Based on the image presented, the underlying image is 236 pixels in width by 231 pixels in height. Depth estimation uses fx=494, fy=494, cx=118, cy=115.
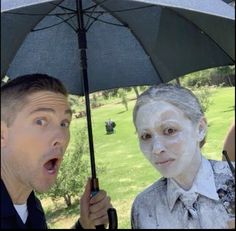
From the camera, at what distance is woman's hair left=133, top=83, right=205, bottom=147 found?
8.34 ft

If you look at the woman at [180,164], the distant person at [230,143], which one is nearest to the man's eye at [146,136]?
the woman at [180,164]

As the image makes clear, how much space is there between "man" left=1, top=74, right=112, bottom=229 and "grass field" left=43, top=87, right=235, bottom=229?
5.74 meters

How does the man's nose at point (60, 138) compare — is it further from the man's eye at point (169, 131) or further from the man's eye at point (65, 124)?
the man's eye at point (169, 131)

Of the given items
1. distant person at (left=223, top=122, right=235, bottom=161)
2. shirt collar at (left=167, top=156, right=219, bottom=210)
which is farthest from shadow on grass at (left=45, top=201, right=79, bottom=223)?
distant person at (left=223, top=122, right=235, bottom=161)

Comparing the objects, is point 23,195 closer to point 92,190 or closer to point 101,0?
point 92,190

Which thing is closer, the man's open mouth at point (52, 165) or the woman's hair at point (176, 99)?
the man's open mouth at point (52, 165)

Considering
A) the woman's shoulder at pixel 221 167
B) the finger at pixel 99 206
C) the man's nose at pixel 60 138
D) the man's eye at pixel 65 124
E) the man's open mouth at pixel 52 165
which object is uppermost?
the man's eye at pixel 65 124

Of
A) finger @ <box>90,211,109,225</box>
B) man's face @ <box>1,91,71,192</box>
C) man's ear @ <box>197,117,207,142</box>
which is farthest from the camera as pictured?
finger @ <box>90,211,109,225</box>

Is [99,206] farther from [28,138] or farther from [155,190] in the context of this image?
[28,138]

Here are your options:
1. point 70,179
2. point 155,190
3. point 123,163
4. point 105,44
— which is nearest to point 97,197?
point 155,190

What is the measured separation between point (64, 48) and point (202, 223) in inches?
74.2

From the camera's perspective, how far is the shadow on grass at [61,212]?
41.9 feet

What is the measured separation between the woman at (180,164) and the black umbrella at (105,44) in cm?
43

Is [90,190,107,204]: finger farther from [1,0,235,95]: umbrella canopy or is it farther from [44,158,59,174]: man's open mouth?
[1,0,235,95]: umbrella canopy
